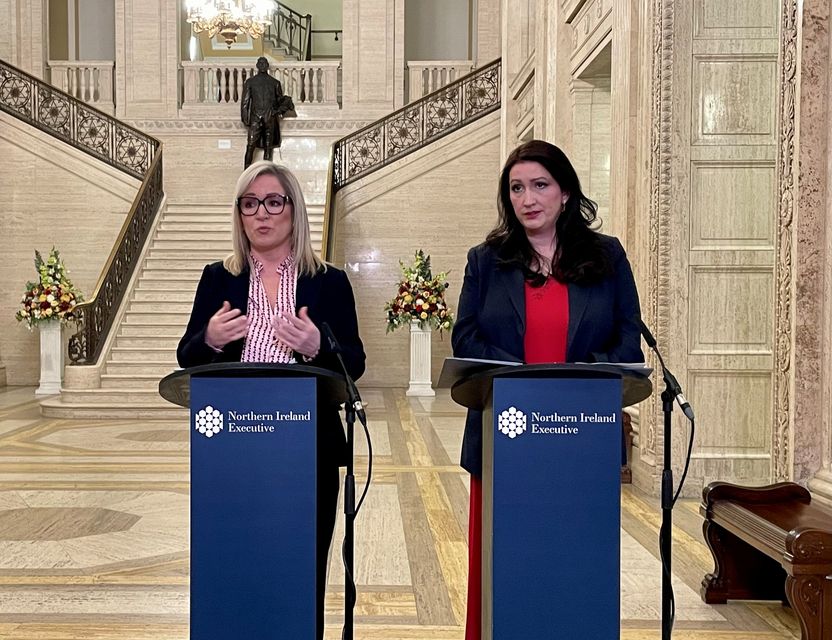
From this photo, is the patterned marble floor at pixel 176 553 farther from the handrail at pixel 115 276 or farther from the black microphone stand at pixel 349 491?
the handrail at pixel 115 276

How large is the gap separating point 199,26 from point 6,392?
6409 mm

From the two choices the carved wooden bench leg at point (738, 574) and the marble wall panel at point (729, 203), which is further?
the marble wall panel at point (729, 203)

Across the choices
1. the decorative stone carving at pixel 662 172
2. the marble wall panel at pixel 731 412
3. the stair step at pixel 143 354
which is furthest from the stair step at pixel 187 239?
the marble wall panel at pixel 731 412

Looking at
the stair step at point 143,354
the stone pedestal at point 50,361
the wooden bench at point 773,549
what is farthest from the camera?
the stone pedestal at point 50,361

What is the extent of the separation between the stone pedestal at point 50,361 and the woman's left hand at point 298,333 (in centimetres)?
1129

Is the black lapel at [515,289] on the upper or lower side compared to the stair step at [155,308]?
upper

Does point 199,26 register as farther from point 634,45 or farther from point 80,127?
point 634,45

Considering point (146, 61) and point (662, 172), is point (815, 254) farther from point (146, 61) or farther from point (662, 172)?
point (146, 61)

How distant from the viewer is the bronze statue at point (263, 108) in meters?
17.0

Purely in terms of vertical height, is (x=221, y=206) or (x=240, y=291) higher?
(x=221, y=206)

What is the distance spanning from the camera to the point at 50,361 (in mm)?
13086

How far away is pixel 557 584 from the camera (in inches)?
94.7

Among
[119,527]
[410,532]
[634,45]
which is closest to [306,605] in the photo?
[410,532]

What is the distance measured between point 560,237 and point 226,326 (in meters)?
1.04
